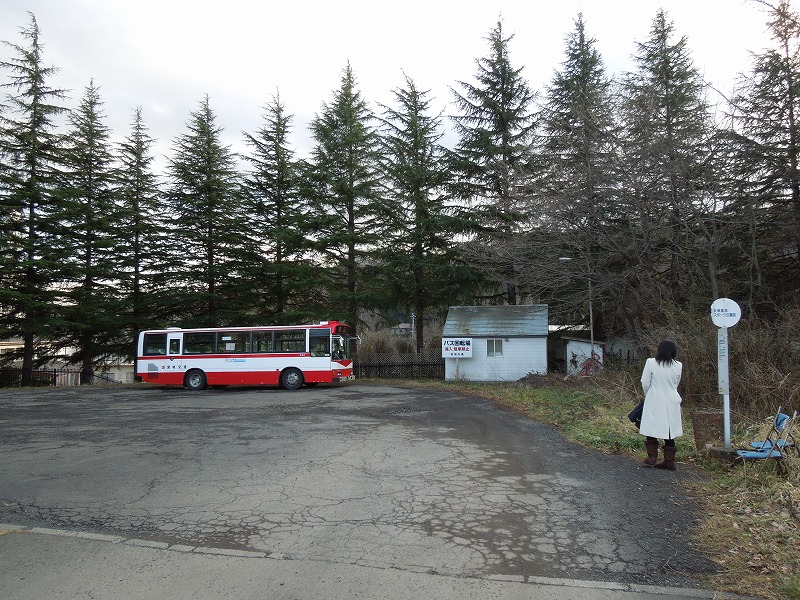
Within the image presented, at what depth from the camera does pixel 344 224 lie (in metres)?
29.0

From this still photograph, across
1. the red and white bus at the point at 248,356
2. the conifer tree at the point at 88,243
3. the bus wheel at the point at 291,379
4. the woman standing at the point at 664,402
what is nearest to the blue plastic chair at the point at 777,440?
the woman standing at the point at 664,402

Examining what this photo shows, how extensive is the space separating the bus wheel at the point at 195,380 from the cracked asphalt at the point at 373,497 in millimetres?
11888

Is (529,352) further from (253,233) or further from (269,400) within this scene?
(253,233)

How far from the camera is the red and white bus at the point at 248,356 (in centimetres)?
2212

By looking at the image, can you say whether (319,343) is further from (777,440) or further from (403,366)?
(777,440)

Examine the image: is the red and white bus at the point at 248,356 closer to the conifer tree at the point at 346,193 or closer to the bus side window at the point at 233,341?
the bus side window at the point at 233,341

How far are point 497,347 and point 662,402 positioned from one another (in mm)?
17731

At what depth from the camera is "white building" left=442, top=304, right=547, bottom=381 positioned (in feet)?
79.4

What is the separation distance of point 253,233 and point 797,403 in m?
27.1

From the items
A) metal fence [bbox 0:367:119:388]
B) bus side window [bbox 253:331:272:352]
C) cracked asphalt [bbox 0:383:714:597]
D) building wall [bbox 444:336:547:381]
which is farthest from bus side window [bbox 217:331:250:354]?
metal fence [bbox 0:367:119:388]

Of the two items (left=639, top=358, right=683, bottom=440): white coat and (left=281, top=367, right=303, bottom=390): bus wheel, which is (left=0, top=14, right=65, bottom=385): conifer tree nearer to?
(left=281, top=367, right=303, bottom=390): bus wheel

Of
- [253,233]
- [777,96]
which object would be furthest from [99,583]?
[253,233]

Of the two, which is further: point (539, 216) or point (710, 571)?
point (539, 216)

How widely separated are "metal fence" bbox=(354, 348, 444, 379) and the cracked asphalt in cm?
1574
